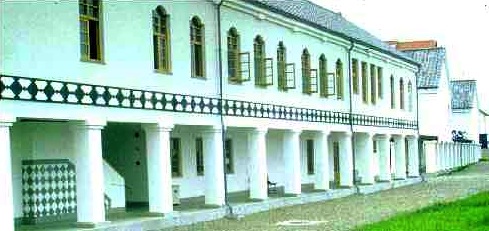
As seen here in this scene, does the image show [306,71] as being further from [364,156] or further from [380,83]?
[380,83]

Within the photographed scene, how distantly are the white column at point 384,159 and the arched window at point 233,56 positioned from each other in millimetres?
15383

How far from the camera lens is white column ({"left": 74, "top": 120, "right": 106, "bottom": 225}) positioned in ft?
51.5

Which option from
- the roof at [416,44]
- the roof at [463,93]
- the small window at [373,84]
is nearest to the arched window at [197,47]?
the small window at [373,84]

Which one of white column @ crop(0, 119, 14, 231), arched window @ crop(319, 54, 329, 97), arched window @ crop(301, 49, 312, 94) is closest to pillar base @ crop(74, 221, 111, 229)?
white column @ crop(0, 119, 14, 231)

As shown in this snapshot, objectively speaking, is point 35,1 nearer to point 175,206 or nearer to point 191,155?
point 175,206

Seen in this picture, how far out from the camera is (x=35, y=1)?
14508 millimetres

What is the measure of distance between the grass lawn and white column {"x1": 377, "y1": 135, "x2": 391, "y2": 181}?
54.9ft

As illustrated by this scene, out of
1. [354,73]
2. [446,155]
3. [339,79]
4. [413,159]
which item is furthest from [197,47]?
[446,155]

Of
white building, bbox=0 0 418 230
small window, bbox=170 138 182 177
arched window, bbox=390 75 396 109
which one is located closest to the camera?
white building, bbox=0 0 418 230

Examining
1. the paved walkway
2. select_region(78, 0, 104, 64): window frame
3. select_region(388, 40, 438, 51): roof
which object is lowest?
the paved walkway

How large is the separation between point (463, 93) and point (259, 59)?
52.8 metres

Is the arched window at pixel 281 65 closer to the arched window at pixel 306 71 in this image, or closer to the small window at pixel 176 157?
the arched window at pixel 306 71

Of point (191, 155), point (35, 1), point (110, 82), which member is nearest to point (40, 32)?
point (35, 1)

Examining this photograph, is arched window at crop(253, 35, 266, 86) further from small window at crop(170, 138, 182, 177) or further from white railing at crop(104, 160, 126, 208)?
white railing at crop(104, 160, 126, 208)
